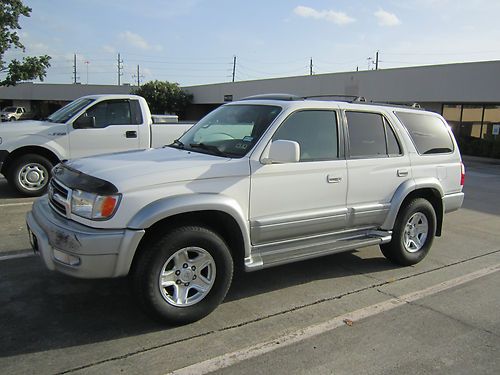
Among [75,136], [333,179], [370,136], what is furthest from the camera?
[75,136]

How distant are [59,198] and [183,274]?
1195 mm

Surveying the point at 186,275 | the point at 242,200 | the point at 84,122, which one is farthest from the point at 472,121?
the point at 186,275

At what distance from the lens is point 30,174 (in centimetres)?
857

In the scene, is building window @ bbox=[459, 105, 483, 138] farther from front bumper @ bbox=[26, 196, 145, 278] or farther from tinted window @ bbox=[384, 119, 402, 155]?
front bumper @ bbox=[26, 196, 145, 278]

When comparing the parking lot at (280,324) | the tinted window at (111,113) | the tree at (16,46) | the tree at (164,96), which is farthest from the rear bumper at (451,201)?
the tree at (164,96)

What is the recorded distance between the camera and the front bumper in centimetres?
339

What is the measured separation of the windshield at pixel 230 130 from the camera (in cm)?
430

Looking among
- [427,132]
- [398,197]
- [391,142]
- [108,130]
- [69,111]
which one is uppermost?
[69,111]

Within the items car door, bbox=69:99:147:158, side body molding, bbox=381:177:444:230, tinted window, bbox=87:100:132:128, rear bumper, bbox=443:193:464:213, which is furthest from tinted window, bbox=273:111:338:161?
tinted window, bbox=87:100:132:128

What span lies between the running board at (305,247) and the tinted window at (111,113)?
5913 mm

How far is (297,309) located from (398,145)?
2317mm

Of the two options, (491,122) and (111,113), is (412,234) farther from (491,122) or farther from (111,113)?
(491,122)

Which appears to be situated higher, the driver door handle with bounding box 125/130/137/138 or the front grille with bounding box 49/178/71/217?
the driver door handle with bounding box 125/130/137/138

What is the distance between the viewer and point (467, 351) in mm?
3562
